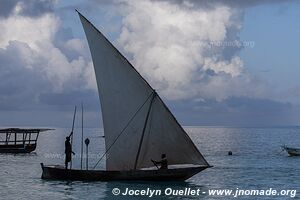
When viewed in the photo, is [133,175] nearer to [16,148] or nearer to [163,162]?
[163,162]

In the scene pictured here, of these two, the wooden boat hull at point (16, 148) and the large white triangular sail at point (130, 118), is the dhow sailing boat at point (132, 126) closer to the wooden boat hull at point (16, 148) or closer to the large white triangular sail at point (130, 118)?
the large white triangular sail at point (130, 118)

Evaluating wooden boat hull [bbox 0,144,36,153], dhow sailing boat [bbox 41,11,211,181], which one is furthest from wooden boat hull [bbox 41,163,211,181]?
wooden boat hull [bbox 0,144,36,153]

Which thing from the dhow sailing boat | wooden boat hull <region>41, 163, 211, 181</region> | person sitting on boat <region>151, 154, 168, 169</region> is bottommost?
wooden boat hull <region>41, 163, 211, 181</region>

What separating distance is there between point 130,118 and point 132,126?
1.87ft

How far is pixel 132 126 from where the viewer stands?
119 feet

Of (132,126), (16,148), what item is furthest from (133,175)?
(16,148)

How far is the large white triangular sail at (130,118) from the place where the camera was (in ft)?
116

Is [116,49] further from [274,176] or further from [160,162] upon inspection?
[274,176]

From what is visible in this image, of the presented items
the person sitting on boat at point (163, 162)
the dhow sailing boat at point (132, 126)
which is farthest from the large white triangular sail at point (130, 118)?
the person sitting on boat at point (163, 162)

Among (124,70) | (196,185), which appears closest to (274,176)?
(196,185)

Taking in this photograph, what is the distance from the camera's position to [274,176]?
48.9 m

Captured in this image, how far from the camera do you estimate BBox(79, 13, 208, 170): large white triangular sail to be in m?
35.3

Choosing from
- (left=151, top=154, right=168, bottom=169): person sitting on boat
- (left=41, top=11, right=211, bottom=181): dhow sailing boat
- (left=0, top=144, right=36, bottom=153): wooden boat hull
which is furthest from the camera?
(left=0, top=144, right=36, bottom=153): wooden boat hull

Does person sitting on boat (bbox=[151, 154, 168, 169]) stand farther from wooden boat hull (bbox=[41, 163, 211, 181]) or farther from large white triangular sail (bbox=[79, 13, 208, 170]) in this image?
large white triangular sail (bbox=[79, 13, 208, 170])
